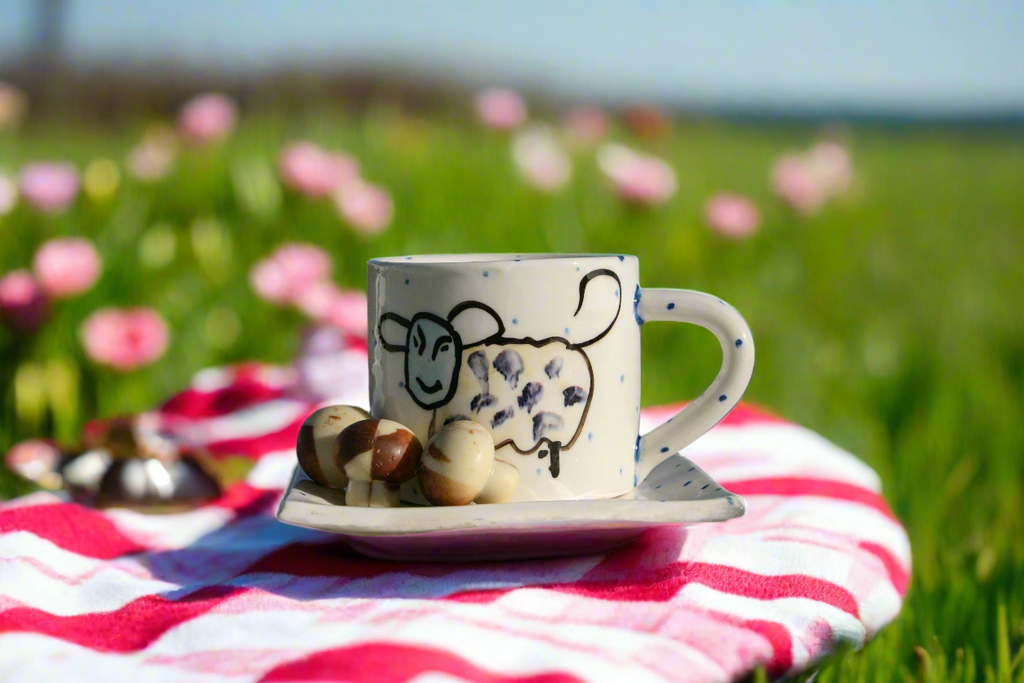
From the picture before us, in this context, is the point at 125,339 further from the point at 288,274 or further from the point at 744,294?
the point at 744,294

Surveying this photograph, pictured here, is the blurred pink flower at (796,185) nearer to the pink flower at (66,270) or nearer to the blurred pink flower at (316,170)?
the blurred pink flower at (316,170)

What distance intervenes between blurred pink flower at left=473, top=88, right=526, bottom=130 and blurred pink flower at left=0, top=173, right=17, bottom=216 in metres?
0.91

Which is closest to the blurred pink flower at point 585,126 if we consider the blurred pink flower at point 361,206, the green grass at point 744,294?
the green grass at point 744,294

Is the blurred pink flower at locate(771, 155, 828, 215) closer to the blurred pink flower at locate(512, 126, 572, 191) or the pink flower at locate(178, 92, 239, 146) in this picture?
the blurred pink flower at locate(512, 126, 572, 191)

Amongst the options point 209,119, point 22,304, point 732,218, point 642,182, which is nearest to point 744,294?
point 732,218

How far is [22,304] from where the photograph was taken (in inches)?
50.7

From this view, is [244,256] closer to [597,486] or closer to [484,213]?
[484,213]

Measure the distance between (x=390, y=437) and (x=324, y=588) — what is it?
11 cm

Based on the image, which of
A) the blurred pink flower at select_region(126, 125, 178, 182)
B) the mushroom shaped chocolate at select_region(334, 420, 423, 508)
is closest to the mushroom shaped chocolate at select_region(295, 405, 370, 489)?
the mushroom shaped chocolate at select_region(334, 420, 423, 508)

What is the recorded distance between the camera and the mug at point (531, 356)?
2.11 feet

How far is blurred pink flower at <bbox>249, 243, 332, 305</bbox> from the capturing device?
140cm

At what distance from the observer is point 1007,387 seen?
1.62 m

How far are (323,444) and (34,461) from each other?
1.54ft

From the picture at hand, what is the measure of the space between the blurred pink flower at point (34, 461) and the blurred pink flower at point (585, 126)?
1.41 meters
